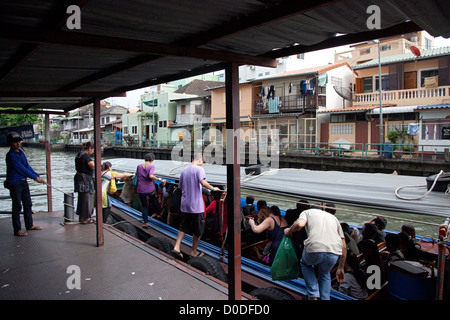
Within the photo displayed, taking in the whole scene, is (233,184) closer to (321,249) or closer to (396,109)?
(321,249)

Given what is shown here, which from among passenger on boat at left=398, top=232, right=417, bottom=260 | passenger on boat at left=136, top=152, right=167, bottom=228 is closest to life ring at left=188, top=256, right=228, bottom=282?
passenger on boat at left=136, top=152, right=167, bottom=228

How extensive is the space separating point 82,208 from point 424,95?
2212 cm

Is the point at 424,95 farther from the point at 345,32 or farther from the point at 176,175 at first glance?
the point at 345,32

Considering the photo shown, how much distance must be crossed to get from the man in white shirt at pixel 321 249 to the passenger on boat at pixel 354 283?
A: 45 centimetres

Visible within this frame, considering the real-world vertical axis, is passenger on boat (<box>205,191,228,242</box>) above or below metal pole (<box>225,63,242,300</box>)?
below

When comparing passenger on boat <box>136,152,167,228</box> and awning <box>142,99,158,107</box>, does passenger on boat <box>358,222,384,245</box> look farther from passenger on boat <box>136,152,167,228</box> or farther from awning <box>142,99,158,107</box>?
awning <box>142,99,158,107</box>

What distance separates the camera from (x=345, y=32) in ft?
8.60

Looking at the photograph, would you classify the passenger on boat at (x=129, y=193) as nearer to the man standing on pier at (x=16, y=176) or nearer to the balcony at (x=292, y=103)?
the man standing on pier at (x=16, y=176)

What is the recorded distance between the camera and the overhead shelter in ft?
6.95

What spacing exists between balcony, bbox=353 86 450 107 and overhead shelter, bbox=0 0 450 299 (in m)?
21.6

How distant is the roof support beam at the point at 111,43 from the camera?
222 centimetres

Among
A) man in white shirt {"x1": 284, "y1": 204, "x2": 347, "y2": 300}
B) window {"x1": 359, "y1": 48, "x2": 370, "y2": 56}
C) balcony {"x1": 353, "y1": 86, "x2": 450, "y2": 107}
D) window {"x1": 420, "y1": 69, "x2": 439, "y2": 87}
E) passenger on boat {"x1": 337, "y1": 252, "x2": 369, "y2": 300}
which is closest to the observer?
man in white shirt {"x1": 284, "y1": 204, "x2": 347, "y2": 300}

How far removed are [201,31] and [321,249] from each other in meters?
2.50

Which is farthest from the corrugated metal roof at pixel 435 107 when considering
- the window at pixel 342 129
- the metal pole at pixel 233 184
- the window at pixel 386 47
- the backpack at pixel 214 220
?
the metal pole at pixel 233 184
